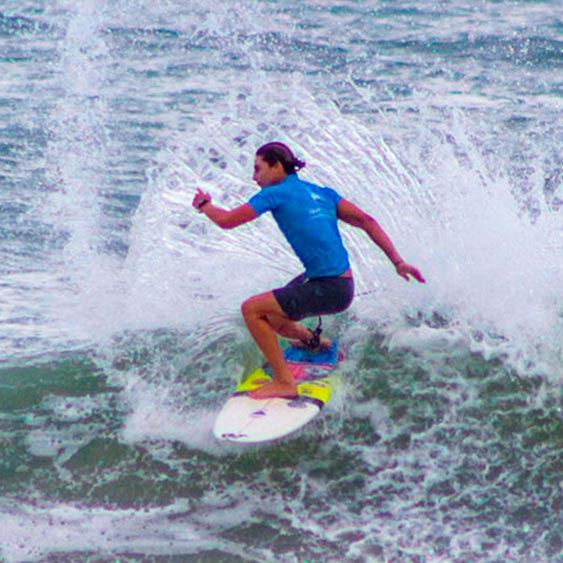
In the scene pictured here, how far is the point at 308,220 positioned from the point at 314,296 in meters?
0.42

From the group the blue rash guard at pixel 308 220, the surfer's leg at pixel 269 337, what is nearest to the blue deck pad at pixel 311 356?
the surfer's leg at pixel 269 337

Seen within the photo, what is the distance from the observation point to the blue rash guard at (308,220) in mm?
5430

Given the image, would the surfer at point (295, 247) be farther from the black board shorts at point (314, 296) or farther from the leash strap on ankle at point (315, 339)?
the leash strap on ankle at point (315, 339)

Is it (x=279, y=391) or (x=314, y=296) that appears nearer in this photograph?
(x=314, y=296)

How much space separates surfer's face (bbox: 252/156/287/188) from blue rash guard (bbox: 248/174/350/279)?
0.14ft

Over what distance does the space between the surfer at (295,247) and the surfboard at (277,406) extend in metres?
0.09

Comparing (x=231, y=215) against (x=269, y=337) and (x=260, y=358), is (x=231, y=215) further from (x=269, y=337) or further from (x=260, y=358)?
(x=260, y=358)

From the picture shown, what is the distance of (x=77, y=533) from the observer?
201 inches

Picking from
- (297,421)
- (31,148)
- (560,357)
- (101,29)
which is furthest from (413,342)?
(101,29)

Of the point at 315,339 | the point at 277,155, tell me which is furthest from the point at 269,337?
the point at 277,155

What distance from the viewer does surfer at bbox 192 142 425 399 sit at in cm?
544

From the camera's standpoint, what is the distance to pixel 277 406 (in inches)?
219

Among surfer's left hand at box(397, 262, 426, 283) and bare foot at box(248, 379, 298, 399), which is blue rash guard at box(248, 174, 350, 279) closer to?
surfer's left hand at box(397, 262, 426, 283)

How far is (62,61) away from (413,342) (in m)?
11.1
